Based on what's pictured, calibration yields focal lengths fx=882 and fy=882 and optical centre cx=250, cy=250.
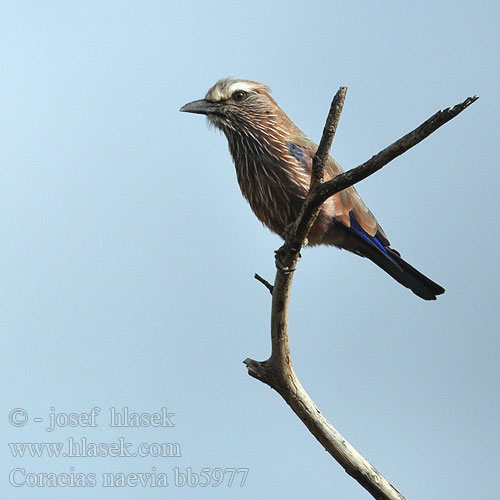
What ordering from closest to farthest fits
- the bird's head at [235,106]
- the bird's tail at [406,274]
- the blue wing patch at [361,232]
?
the blue wing patch at [361,232] < the bird's head at [235,106] < the bird's tail at [406,274]

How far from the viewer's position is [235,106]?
6840 millimetres

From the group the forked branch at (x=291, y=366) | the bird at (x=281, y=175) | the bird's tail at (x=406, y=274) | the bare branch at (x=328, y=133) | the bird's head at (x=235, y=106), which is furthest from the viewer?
the bird's tail at (x=406, y=274)

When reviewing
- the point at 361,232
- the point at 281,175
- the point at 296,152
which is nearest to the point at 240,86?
the point at 296,152

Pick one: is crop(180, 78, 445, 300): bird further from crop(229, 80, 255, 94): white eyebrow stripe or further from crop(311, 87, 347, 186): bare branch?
crop(311, 87, 347, 186): bare branch

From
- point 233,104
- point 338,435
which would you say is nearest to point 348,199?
point 233,104

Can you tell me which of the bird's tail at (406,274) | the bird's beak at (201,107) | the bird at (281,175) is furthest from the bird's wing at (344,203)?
the bird's beak at (201,107)

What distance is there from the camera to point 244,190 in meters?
6.71

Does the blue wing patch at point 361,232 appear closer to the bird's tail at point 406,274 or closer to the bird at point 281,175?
the bird at point 281,175

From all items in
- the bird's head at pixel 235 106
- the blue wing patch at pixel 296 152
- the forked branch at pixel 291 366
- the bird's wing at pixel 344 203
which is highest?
the bird's head at pixel 235 106

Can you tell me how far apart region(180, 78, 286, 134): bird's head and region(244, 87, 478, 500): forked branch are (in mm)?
1639

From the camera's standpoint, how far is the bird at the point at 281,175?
21.1 feet

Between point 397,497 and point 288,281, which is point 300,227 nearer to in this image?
point 288,281

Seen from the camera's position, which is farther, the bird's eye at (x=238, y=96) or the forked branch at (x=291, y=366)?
the bird's eye at (x=238, y=96)

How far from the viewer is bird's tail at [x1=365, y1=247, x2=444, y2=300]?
702 cm
